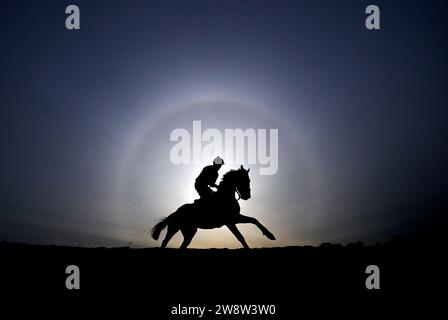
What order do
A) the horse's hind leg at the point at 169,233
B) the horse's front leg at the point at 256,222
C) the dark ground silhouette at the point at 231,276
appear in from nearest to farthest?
the dark ground silhouette at the point at 231,276 → the horse's front leg at the point at 256,222 → the horse's hind leg at the point at 169,233

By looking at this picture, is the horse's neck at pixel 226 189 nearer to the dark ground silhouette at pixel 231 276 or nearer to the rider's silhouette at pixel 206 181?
the rider's silhouette at pixel 206 181

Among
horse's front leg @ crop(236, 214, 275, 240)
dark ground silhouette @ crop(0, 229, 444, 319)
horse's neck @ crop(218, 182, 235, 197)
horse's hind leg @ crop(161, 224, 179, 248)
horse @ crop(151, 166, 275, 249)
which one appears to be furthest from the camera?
horse's hind leg @ crop(161, 224, 179, 248)

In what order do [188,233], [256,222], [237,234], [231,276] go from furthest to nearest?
1. [188,233]
2. [256,222]
3. [237,234]
4. [231,276]

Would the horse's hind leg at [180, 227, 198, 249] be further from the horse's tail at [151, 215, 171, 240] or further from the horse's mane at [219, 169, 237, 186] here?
the horse's mane at [219, 169, 237, 186]

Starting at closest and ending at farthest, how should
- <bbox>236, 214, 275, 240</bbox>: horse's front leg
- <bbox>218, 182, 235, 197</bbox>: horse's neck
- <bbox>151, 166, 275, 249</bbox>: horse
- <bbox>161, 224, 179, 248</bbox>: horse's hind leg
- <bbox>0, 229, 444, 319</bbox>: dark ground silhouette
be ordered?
<bbox>0, 229, 444, 319</bbox>: dark ground silhouette, <bbox>236, 214, 275, 240</bbox>: horse's front leg, <bbox>151, 166, 275, 249</bbox>: horse, <bbox>218, 182, 235, 197</bbox>: horse's neck, <bbox>161, 224, 179, 248</bbox>: horse's hind leg

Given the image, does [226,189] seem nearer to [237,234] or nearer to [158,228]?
[237,234]

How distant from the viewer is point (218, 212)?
11.8 m

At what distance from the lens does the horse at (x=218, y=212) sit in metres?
11.8

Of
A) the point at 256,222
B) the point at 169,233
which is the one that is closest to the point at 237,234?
the point at 256,222

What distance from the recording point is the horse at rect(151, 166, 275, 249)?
38.6 ft

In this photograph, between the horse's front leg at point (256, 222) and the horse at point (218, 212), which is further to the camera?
the horse at point (218, 212)

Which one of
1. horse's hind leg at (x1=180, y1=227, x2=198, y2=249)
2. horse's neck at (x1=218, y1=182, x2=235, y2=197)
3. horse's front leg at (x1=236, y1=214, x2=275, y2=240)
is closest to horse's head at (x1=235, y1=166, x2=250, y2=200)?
horse's neck at (x1=218, y1=182, x2=235, y2=197)

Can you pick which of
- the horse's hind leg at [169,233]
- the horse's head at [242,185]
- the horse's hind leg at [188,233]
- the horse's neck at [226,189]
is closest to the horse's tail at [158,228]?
the horse's hind leg at [169,233]

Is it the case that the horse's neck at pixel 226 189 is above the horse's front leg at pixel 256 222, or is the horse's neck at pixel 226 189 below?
above
